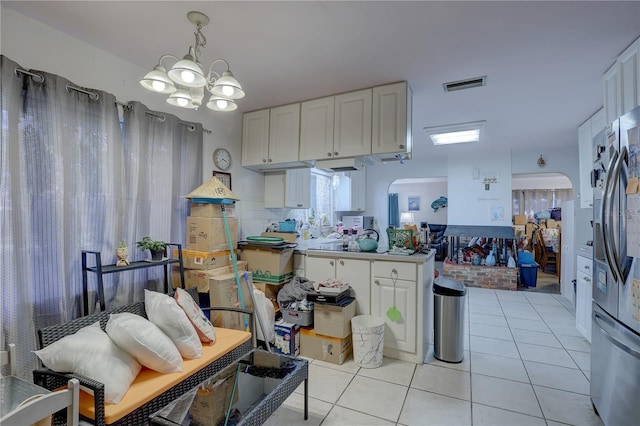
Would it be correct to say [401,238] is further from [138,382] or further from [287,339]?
[138,382]

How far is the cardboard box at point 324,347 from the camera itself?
8.53 ft

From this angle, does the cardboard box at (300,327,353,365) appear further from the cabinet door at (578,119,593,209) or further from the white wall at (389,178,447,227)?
the white wall at (389,178,447,227)

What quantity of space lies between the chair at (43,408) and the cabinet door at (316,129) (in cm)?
257

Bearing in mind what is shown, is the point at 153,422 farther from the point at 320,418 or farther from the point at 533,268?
the point at 533,268

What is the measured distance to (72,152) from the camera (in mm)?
2039

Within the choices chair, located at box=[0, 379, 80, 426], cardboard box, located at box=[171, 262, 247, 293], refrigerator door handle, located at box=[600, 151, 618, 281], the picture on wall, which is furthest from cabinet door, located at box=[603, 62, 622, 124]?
the picture on wall

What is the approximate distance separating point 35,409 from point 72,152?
5.69ft

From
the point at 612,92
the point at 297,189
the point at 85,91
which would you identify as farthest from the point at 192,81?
the point at 612,92

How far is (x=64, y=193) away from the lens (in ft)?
6.50

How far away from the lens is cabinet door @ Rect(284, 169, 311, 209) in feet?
12.6

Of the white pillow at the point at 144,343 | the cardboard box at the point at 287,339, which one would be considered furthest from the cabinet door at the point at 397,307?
the white pillow at the point at 144,343

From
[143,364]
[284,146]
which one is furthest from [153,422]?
[284,146]

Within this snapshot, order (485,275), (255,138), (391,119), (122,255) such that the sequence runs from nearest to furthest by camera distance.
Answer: (122,255) → (391,119) → (255,138) → (485,275)

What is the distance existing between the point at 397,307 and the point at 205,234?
186 centimetres
